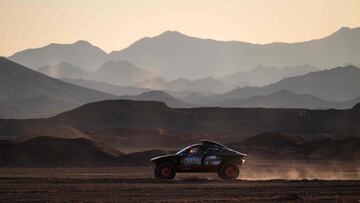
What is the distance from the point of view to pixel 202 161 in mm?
33594

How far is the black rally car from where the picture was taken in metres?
33.6

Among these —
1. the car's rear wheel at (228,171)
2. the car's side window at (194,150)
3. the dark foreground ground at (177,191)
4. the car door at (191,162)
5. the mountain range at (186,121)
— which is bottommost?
the dark foreground ground at (177,191)

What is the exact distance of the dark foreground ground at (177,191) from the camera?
24.5 m

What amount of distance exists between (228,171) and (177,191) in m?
6.81

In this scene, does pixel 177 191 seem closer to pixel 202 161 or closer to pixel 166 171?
pixel 202 161

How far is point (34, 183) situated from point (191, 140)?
213 ft

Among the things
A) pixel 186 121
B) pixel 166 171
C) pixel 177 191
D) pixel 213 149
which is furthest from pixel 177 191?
pixel 186 121

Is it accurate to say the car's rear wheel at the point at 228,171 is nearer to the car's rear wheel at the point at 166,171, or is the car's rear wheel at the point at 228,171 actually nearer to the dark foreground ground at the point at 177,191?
the dark foreground ground at the point at 177,191

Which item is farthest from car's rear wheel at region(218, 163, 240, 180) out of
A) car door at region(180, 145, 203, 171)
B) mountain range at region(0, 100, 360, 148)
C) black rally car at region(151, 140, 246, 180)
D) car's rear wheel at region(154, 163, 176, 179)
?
mountain range at region(0, 100, 360, 148)

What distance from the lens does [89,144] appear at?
65.9 meters

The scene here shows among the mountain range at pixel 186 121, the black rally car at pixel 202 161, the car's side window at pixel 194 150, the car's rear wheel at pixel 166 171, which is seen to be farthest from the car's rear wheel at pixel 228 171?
the mountain range at pixel 186 121

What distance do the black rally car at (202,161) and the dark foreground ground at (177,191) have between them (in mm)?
741

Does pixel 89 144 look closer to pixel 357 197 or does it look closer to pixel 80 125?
pixel 357 197

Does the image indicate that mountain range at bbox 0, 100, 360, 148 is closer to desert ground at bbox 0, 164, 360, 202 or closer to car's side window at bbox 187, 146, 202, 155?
car's side window at bbox 187, 146, 202, 155
